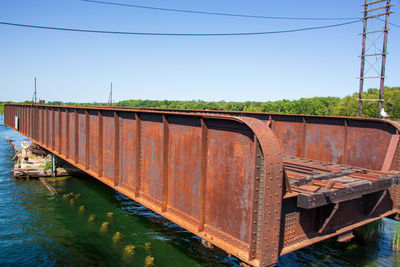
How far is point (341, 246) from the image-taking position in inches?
476

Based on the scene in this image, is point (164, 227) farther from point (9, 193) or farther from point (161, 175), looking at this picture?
point (9, 193)

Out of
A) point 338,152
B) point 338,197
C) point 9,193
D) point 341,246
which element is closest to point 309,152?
point 338,152

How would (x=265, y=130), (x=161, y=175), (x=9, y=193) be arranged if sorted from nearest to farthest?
(x=265, y=130) < (x=161, y=175) < (x=9, y=193)

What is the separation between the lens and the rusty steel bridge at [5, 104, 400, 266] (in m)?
5.20

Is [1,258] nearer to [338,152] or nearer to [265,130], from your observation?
[265,130]

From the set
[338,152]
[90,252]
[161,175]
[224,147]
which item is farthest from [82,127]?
[338,152]

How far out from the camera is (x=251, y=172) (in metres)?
5.26

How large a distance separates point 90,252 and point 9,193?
1152cm

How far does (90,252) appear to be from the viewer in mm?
11461

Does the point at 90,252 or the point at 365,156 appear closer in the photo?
the point at 365,156

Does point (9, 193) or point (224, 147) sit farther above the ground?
point (224, 147)

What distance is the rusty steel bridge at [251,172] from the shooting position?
5.20 m

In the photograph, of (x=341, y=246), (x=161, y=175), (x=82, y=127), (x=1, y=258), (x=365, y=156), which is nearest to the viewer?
(x=161, y=175)

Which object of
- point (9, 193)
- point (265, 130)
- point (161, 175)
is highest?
point (265, 130)
